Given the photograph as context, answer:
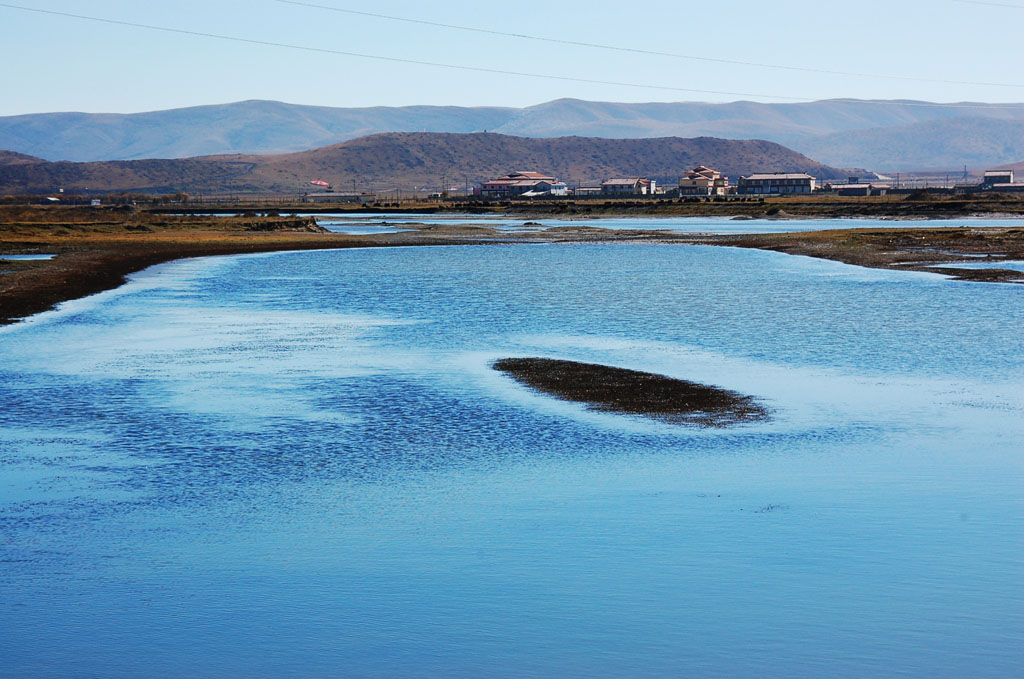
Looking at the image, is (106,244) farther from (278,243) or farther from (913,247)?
(913,247)

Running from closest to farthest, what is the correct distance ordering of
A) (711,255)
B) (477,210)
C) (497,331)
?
(497,331) → (711,255) → (477,210)

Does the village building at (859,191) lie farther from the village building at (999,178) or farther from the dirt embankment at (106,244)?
the dirt embankment at (106,244)

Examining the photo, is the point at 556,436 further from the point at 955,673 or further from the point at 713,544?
the point at 955,673

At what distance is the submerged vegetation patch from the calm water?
0.73 m

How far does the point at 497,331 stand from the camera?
31.3 meters

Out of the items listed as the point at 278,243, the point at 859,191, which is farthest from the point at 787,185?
the point at 278,243

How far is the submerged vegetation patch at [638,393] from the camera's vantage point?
19391mm

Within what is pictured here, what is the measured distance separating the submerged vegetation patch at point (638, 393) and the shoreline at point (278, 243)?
734 inches

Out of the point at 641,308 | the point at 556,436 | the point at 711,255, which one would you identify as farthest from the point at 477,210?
the point at 556,436

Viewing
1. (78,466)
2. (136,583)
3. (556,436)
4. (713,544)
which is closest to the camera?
(136,583)

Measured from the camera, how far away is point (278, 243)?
248 feet

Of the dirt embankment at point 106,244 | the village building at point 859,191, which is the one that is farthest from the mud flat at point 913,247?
the village building at point 859,191

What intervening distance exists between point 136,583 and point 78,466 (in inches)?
213

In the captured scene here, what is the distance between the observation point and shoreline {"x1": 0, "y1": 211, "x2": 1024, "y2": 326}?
44.7 metres
